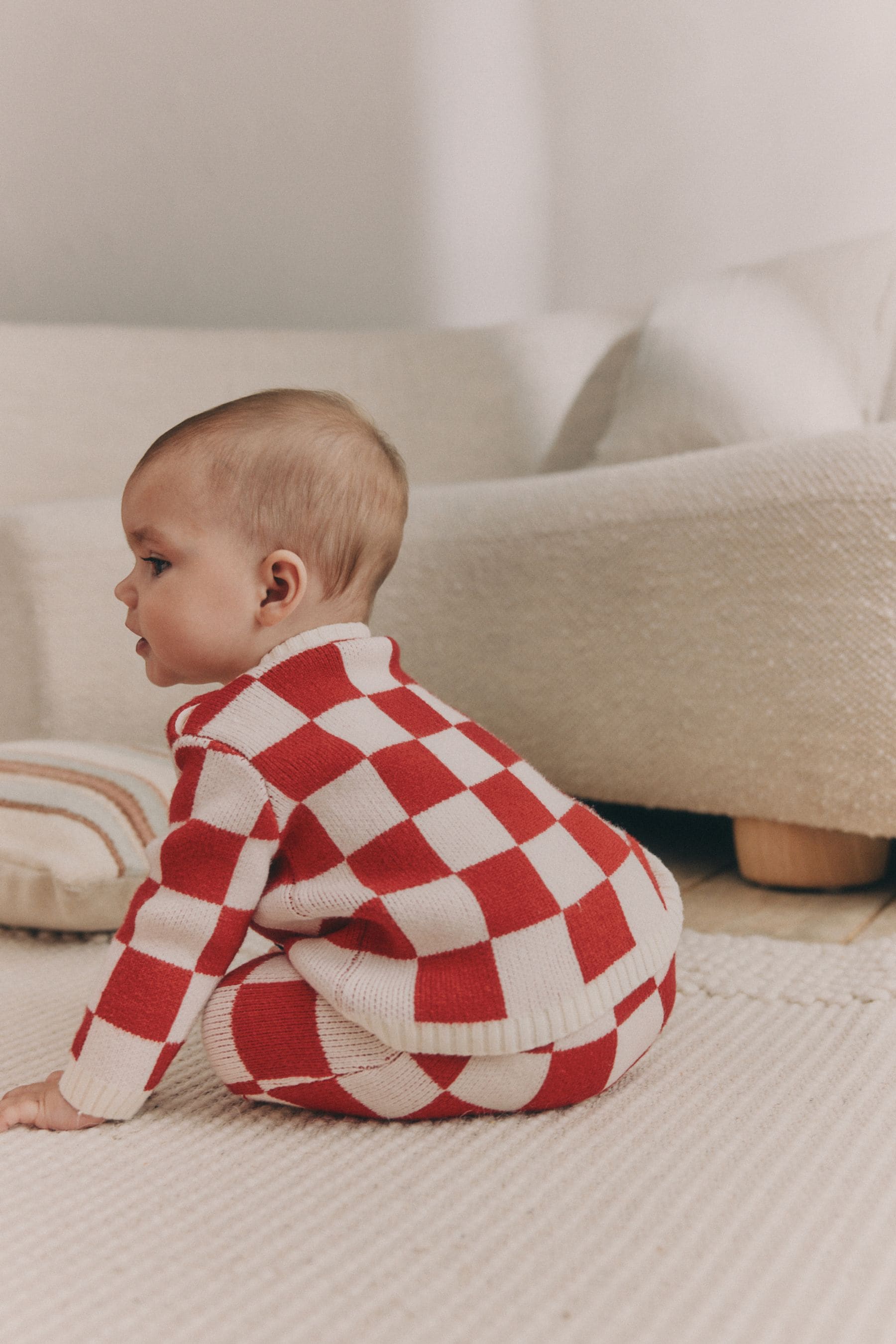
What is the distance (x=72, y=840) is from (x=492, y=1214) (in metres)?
0.49

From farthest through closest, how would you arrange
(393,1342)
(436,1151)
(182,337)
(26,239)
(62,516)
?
(26,239) → (182,337) → (62,516) → (436,1151) → (393,1342)

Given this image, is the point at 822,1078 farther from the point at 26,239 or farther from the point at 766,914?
the point at 26,239

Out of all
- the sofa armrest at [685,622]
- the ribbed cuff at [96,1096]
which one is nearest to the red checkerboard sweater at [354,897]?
the ribbed cuff at [96,1096]

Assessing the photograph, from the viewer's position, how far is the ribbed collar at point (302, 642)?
61 cm

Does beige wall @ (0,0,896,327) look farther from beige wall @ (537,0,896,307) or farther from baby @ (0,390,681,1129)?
baby @ (0,390,681,1129)

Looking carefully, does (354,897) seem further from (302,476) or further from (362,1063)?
(302,476)

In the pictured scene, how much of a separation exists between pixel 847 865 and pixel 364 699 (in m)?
0.58

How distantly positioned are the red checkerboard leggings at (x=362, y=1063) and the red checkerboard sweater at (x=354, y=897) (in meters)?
0.01

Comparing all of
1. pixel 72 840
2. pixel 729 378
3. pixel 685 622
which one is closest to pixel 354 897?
pixel 72 840

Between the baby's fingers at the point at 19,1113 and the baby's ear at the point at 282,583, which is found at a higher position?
the baby's ear at the point at 282,583

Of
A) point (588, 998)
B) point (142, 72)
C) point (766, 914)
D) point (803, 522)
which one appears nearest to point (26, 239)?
point (142, 72)

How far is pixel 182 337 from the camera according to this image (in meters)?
1.50

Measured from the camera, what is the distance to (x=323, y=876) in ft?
1.90

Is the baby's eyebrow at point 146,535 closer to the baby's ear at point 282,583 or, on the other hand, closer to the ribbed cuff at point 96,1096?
the baby's ear at point 282,583
